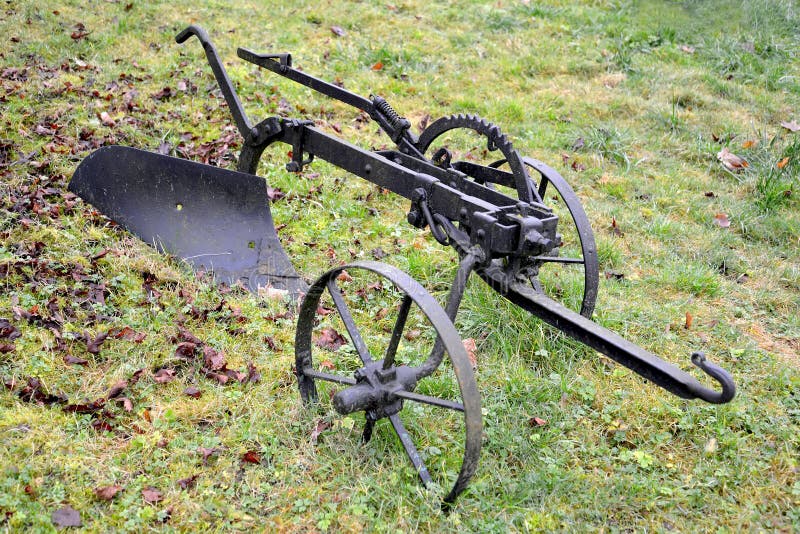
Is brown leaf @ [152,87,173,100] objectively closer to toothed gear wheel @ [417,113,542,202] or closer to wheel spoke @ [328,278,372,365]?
toothed gear wheel @ [417,113,542,202]

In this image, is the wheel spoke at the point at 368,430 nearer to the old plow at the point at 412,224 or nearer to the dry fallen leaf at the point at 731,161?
the old plow at the point at 412,224

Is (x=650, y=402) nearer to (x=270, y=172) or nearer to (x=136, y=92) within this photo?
(x=270, y=172)

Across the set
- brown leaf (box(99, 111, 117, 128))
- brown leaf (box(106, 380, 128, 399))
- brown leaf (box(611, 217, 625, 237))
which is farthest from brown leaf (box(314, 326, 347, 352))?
brown leaf (box(99, 111, 117, 128))

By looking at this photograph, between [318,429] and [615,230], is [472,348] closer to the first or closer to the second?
[318,429]

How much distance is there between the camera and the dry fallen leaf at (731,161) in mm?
4922

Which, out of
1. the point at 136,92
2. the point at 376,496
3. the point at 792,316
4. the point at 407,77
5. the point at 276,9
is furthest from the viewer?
the point at 276,9

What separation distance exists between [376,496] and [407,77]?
15.1ft

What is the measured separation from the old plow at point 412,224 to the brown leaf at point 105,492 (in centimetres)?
78

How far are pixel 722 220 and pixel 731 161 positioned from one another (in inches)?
35.1

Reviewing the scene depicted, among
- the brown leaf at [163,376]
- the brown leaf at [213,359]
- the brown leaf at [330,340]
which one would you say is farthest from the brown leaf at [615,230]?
the brown leaf at [163,376]

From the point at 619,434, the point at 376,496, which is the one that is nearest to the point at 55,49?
the point at 376,496

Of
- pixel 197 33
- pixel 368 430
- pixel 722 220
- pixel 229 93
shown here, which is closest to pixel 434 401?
pixel 368 430

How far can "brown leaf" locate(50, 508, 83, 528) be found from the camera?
6.93 ft

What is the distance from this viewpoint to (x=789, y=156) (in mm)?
4746
